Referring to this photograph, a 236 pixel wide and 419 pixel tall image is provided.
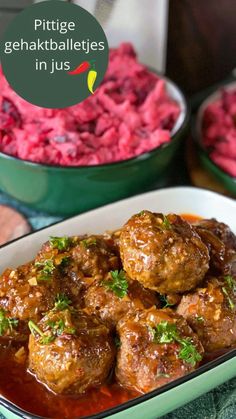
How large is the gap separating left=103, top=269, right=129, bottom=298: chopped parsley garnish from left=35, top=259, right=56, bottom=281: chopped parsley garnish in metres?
0.17

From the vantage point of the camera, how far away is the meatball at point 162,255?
2.05m

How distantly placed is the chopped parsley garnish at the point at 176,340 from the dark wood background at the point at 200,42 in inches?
89.9

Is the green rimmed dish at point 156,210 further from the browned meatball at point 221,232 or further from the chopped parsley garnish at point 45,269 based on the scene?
the browned meatball at point 221,232

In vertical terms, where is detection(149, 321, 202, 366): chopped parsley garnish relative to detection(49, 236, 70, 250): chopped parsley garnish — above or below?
below

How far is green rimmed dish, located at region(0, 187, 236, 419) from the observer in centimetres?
191

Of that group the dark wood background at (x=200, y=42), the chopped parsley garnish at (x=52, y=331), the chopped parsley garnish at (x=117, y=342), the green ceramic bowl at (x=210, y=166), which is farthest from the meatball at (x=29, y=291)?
the dark wood background at (x=200, y=42)

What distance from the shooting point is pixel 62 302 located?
209 cm

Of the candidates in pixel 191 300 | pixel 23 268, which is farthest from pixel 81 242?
pixel 191 300

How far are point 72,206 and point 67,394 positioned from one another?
116 cm

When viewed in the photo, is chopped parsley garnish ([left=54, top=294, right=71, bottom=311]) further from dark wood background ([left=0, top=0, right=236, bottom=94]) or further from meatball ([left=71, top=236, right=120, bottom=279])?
dark wood background ([left=0, top=0, right=236, bottom=94])

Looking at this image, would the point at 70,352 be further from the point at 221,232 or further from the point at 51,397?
the point at 221,232

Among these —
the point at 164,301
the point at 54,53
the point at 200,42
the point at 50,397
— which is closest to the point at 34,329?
the point at 50,397

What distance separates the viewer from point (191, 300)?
6.95 ft

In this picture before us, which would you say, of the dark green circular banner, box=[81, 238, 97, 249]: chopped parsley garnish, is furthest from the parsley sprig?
the dark green circular banner
